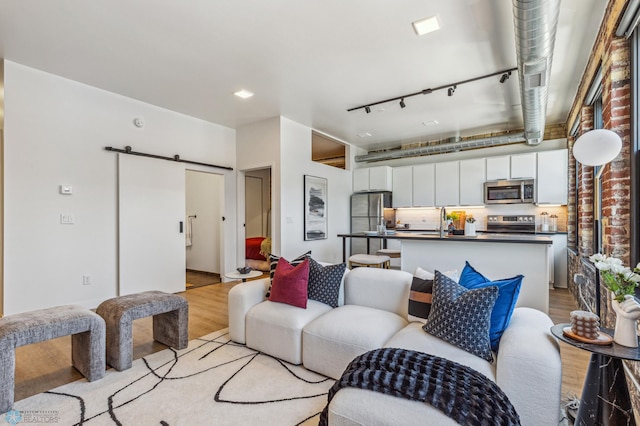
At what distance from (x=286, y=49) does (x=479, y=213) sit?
5201 millimetres

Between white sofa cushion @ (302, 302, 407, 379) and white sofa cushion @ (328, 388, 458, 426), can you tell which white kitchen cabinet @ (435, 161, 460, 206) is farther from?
white sofa cushion @ (328, 388, 458, 426)

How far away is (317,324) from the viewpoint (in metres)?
2.38

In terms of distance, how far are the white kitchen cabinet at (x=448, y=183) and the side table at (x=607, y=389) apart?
5.29 meters

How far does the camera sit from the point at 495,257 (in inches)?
143

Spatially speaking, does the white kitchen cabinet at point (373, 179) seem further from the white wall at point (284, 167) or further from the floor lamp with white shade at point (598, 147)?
the floor lamp with white shade at point (598, 147)

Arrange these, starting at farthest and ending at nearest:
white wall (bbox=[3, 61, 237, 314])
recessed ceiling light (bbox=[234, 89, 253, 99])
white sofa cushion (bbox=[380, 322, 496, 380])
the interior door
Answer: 1. the interior door
2. recessed ceiling light (bbox=[234, 89, 253, 99])
3. white wall (bbox=[3, 61, 237, 314])
4. white sofa cushion (bbox=[380, 322, 496, 380])

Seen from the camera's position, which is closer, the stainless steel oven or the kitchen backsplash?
the kitchen backsplash

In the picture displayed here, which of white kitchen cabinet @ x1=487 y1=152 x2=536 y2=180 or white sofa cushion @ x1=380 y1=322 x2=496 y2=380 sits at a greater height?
white kitchen cabinet @ x1=487 y1=152 x2=536 y2=180

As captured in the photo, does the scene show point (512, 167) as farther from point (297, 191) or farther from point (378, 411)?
point (378, 411)

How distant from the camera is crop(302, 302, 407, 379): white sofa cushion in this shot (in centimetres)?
213

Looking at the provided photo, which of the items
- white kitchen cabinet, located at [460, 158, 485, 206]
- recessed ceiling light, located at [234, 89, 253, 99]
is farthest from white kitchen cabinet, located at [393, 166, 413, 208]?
recessed ceiling light, located at [234, 89, 253, 99]

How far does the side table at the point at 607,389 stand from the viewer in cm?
136

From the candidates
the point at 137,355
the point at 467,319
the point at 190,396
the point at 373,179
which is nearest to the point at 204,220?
the point at 373,179

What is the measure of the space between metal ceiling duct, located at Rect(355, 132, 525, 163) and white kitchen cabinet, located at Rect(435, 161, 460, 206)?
33 centimetres
